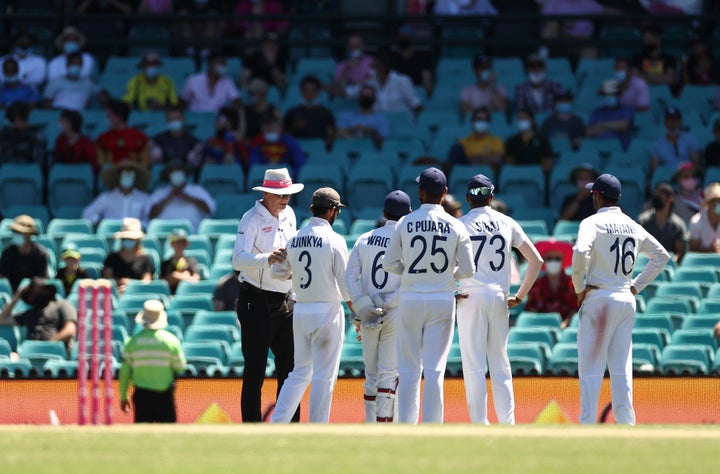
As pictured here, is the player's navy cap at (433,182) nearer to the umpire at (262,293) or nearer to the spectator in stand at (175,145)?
the umpire at (262,293)

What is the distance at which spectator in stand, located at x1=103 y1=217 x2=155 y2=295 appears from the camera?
54.4 feet

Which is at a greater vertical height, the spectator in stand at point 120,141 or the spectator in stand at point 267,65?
the spectator in stand at point 267,65

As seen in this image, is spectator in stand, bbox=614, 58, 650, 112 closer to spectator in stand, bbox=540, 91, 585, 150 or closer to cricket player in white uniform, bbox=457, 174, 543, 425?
spectator in stand, bbox=540, 91, 585, 150

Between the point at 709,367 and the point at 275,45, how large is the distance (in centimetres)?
877

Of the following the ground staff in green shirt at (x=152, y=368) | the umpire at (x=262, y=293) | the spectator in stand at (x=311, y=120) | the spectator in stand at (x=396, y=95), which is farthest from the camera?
the spectator in stand at (x=396, y=95)

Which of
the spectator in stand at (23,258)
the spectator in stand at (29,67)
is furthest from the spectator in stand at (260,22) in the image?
the spectator in stand at (23,258)

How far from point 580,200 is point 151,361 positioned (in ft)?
22.0

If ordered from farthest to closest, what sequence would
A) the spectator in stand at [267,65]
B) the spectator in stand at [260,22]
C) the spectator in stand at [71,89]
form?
1. the spectator in stand at [260,22]
2. the spectator in stand at [267,65]
3. the spectator in stand at [71,89]

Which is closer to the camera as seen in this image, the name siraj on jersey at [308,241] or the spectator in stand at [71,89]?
the name siraj on jersey at [308,241]

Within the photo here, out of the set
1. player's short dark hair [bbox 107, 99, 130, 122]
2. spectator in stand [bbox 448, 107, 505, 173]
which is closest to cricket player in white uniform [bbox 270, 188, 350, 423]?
spectator in stand [bbox 448, 107, 505, 173]

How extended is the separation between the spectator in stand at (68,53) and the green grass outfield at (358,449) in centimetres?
1116

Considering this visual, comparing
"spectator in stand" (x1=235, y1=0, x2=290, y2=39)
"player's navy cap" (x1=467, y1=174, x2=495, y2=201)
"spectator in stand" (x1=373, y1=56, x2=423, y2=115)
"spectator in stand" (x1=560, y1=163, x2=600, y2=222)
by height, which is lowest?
"spectator in stand" (x1=560, y1=163, x2=600, y2=222)

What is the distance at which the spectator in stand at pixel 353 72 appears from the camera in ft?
67.4

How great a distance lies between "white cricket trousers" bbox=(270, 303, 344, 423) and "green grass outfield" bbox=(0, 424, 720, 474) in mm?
1096
